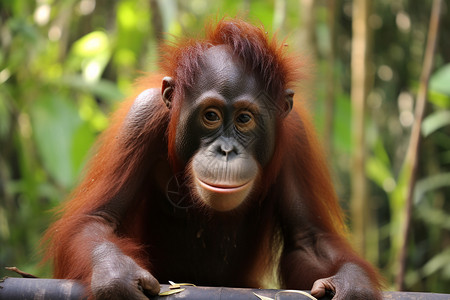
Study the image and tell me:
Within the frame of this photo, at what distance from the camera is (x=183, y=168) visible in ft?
8.80

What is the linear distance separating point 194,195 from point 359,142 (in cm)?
221

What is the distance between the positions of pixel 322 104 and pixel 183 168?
3.63 m

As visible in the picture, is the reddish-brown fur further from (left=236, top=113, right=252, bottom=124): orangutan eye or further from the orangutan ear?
(left=236, top=113, right=252, bottom=124): orangutan eye

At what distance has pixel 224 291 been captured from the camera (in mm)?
1826

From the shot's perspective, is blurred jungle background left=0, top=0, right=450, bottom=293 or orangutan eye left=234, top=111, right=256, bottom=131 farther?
blurred jungle background left=0, top=0, right=450, bottom=293

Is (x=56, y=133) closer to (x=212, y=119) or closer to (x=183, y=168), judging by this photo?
(x=183, y=168)

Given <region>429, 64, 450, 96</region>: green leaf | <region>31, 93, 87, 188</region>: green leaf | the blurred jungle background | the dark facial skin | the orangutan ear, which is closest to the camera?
the dark facial skin

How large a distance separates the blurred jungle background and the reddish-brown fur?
34 cm

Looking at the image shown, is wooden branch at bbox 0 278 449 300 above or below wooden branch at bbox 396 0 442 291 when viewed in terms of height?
below

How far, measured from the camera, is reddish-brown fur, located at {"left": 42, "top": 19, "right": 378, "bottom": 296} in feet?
8.45


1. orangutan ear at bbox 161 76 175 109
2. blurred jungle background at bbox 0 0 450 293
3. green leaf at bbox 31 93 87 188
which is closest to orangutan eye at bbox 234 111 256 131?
orangutan ear at bbox 161 76 175 109

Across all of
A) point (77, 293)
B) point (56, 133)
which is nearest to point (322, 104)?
point (56, 133)

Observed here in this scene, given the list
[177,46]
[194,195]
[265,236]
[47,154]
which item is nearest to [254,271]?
[265,236]

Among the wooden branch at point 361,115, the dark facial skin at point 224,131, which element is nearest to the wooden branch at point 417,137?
the wooden branch at point 361,115
